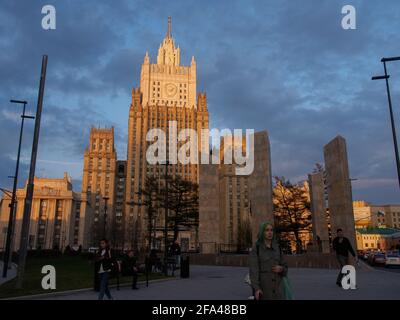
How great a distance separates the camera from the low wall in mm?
23717

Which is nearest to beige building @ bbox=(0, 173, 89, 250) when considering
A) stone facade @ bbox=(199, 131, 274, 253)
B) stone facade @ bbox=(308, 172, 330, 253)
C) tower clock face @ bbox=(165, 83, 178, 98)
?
tower clock face @ bbox=(165, 83, 178, 98)

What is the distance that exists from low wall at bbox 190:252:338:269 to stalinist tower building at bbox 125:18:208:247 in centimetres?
8087

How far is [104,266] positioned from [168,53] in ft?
467

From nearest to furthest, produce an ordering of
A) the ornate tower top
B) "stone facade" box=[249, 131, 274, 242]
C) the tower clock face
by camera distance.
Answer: "stone facade" box=[249, 131, 274, 242] → the tower clock face → the ornate tower top

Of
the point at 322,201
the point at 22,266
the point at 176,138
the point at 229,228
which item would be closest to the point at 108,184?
the point at 176,138

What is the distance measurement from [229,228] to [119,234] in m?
40.7

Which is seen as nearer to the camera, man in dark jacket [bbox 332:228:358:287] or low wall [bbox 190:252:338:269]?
man in dark jacket [bbox 332:228:358:287]

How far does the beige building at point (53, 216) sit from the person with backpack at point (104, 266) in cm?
11560

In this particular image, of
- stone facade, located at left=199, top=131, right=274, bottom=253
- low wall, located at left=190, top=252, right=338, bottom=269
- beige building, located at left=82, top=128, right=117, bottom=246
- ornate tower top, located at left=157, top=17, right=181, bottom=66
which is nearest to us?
low wall, located at left=190, top=252, right=338, bottom=269

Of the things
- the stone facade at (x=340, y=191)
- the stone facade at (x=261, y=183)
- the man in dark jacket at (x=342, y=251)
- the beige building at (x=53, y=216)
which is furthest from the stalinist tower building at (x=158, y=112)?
the man in dark jacket at (x=342, y=251)

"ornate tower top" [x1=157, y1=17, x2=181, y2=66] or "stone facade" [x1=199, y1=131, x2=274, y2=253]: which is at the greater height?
"ornate tower top" [x1=157, y1=17, x2=181, y2=66]

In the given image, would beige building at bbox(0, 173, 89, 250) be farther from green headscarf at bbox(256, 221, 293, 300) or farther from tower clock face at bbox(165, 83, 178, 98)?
green headscarf at bbox(256, 221, 293, 300)

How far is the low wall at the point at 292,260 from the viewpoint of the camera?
23.7m
